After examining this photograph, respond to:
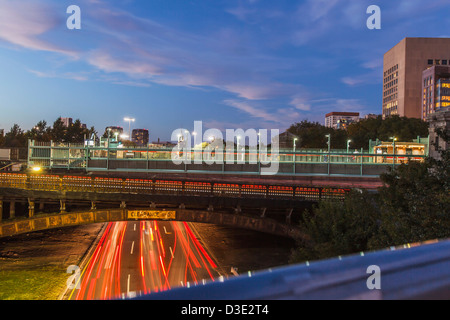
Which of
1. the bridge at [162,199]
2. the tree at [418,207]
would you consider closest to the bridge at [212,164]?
the bridge at [162,199]

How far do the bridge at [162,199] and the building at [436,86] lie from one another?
125 meters

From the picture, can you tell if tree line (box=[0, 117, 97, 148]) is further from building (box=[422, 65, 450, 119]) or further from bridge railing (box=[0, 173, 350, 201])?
building (box=[422, 65, 450, 119])

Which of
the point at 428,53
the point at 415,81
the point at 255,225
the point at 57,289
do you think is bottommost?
the point at 57,289

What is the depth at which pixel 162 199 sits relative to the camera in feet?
84.4

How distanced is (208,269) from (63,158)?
2640cm

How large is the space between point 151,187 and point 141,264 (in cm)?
634

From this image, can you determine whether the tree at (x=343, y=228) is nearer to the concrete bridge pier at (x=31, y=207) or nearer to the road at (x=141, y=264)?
the road at (x=141, y=264)

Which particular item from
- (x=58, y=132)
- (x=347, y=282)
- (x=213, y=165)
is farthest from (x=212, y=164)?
(x=58, y=132)

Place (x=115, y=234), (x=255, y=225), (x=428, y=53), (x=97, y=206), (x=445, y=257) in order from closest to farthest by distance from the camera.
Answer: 1. (x=445, y=257)
2. (x=255, y=225)
3. (x=97, y=206)
4. (x=115, y=234)
5. (x=428, y=53)

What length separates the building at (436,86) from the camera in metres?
128

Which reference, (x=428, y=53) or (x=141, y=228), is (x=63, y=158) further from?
(x=428, y=53)

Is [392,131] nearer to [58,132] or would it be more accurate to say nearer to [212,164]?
[212,164]

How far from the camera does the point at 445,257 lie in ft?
5.47

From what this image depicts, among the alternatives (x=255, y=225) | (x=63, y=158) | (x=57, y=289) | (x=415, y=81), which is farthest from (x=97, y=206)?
(x=415, y=81)
